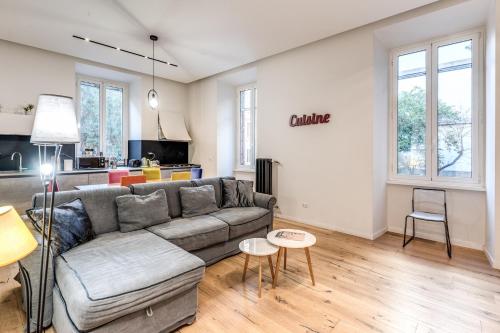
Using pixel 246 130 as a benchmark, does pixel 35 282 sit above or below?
below

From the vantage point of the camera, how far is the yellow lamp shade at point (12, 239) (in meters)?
1.01

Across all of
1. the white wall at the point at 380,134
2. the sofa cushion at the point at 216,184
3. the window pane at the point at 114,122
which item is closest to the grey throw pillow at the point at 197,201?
the sofa cushion at the point at 216,184

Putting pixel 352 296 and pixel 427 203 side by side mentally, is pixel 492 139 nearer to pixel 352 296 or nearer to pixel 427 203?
pixel 427 203

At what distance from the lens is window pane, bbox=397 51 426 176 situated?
402 cm

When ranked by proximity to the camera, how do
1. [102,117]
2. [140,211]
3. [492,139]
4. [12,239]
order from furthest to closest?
[102,117] < [492,139] < [140,211] < [12,239]

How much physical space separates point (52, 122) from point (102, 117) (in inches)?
199

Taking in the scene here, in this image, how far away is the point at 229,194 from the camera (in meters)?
3.81

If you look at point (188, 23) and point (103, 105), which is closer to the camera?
point (188, 23)

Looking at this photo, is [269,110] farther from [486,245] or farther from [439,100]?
[486,245]

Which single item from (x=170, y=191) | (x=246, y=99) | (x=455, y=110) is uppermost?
(x=246, y=99)

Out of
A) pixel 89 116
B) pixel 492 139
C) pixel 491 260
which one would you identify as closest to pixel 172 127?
pixel 89 116

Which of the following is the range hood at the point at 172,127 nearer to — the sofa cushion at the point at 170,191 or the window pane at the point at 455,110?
the sofa cushion at the point at 170,191

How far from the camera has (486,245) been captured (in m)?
3.37

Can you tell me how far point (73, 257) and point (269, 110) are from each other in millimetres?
4121
